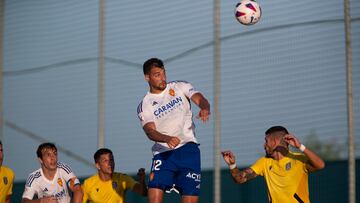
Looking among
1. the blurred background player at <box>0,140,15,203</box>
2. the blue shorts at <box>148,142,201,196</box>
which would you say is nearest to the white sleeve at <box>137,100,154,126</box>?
the blue shorts at <box>148,142,201,196</box>

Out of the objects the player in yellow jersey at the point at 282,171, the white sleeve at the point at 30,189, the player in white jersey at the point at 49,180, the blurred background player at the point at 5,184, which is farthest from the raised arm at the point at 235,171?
the blurred background player at the point at 5,184

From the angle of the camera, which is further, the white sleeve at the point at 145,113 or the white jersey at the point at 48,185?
the white jersey at the point at 48,185

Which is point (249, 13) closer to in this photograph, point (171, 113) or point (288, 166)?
point (288, 166)

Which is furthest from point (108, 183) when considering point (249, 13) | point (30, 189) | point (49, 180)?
point (249, 13)

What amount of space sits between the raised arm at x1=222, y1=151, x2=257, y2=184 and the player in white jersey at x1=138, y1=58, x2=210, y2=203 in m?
0.41

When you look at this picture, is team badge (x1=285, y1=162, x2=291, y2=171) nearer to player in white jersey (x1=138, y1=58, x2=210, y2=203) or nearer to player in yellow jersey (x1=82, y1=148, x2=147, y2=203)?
player in white jersey (x1=138, y1=58, x2=210, y2=203)

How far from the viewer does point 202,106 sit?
948 cm

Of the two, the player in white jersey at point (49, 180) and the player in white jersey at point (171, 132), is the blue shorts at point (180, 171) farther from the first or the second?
the player in white jersey at point (49, 180)

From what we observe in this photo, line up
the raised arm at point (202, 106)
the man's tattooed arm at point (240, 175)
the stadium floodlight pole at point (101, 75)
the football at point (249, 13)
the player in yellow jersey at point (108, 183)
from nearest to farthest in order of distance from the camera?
the raised arm at point (202, 106) → the man's tattooed arm at point (240, 175) → the football at point (249, 13) → the player in yellow jersey at point (108, 183) → the stadium floodlight pole at point (101, 75)

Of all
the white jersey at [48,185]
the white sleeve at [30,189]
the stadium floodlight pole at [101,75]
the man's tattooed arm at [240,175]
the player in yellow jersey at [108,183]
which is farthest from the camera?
the stadium floodlight pole at [101,75]

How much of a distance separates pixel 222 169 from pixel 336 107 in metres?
1.84

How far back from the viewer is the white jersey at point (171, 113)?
999 centimetres

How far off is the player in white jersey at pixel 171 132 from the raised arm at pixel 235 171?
1.34ft

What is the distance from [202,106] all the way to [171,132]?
2.08 feet
